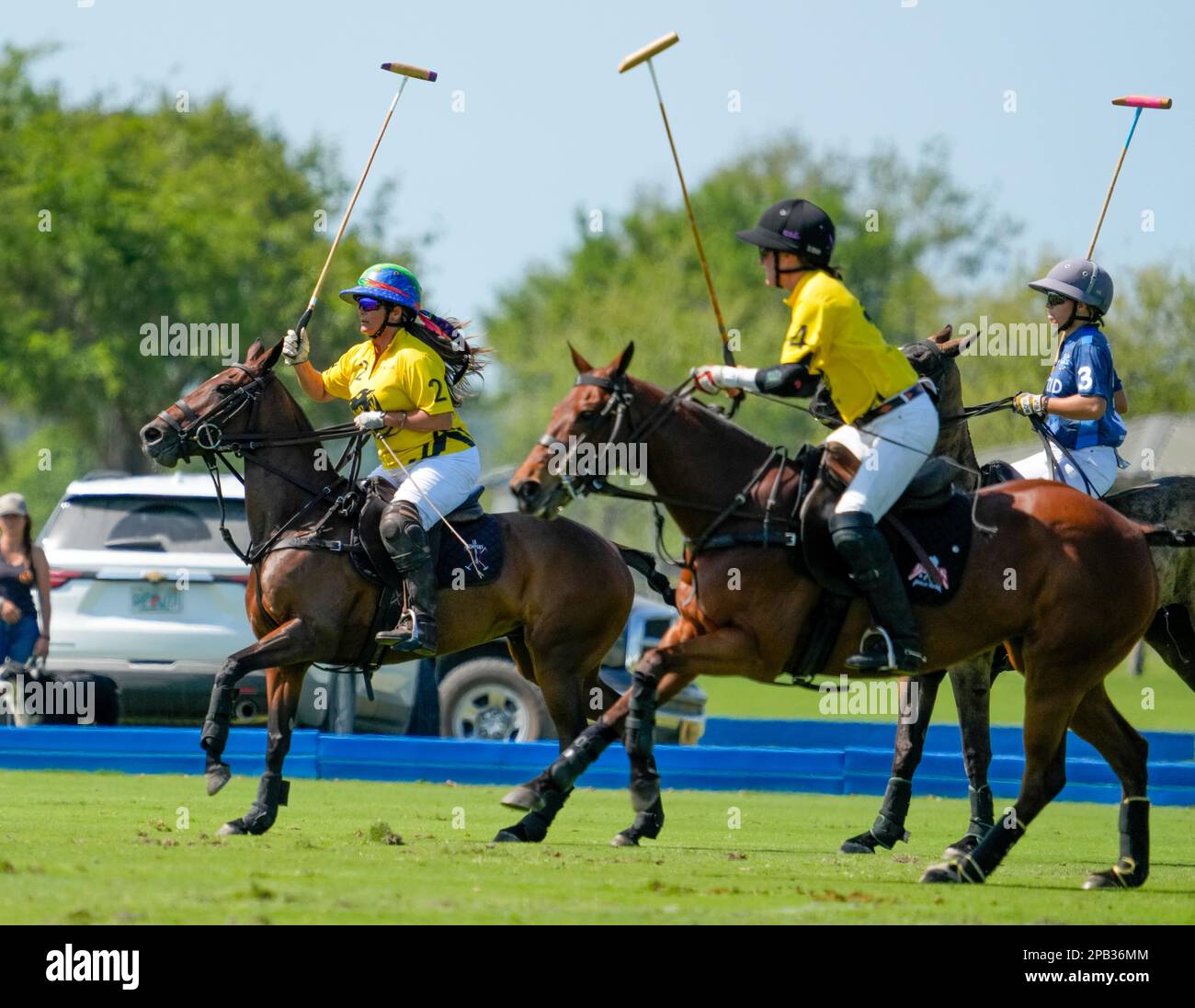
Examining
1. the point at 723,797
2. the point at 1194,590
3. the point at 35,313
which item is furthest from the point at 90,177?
the point at 1194,590

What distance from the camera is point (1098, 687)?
10375 mm

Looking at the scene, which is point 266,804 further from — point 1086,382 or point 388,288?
point 1086,382

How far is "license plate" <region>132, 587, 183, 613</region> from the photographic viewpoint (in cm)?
1538

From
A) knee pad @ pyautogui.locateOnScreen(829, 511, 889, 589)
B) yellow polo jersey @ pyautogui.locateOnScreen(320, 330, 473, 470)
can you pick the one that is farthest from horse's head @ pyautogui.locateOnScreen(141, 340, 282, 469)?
knee pad @ pyautogui.locateOnScreen(829, 511, 889, 589)

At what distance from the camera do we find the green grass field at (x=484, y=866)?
25.6ft

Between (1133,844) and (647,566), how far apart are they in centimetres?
348

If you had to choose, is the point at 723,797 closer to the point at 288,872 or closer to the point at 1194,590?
the point at 1194,590

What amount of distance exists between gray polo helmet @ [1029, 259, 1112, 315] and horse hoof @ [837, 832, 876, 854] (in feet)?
10.4

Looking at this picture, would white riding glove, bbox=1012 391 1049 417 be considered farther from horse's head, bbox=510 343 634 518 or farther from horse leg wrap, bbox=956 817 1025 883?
horse's head, bbox=510 343 634 518

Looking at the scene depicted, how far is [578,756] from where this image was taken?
9.26 meters

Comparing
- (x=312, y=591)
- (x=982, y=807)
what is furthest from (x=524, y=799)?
(x=982, y=807)

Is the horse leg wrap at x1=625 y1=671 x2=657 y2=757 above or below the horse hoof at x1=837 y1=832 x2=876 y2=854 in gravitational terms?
above

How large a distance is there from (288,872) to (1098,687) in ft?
13.9

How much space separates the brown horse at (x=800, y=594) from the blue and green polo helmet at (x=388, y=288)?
212 cm
